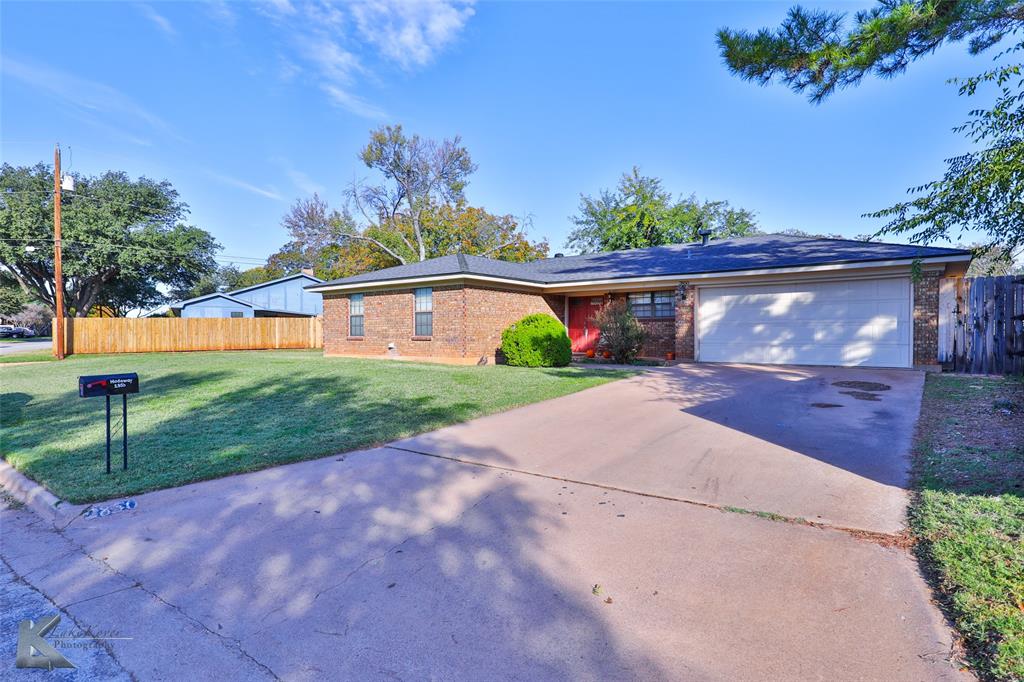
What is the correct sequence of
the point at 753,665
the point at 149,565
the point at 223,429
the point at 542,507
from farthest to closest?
the point at 223,429 < the point at 542,507 < the point at 149,565 < the point at 753,665

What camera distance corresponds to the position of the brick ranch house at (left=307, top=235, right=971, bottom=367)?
11.4 meters

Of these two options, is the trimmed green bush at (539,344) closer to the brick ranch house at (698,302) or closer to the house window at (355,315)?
the brick ranch house at (698,302)

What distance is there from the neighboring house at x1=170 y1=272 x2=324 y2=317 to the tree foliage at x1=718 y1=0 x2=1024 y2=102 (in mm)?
27352

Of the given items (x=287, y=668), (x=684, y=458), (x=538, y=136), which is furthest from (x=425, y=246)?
(x=287, y=668)

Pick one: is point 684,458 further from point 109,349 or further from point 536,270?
point 109,349

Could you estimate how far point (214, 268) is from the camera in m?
41.4

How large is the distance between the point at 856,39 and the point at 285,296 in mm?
31978

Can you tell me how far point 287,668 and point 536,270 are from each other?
1747 centimetres

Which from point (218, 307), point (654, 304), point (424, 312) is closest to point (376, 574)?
point (424, 312)

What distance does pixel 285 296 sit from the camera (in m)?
32.2

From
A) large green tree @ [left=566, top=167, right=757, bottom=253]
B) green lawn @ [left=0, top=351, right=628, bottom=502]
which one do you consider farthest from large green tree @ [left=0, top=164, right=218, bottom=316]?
large green tree @ [left=566, top=167, right=757, bottom=253]

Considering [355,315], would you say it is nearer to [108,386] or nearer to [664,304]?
[664,304]

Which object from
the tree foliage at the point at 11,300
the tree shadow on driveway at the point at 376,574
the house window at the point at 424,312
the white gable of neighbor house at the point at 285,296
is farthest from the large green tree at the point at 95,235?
the tree shadow on driveway at the point at 376,574

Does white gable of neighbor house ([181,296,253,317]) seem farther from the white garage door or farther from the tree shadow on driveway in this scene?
the tree shadow on driveway
